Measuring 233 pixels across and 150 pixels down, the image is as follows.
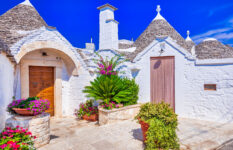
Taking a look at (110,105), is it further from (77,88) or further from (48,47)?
(48,47)

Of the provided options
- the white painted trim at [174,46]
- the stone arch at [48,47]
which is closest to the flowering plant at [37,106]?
the stone arch at [48,47]

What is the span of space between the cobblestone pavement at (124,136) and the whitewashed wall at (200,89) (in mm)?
477

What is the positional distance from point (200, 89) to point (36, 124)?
20.3ft

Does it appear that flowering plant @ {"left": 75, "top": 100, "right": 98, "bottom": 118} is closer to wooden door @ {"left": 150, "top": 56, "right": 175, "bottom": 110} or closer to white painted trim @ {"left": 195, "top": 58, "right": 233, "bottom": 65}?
wooden door @ {"left": 150, "top": 56, "right": 175, "bottom": 110}

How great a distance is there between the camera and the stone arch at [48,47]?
5.70 metres

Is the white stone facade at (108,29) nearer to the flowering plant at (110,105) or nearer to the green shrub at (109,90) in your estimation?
the green shrub at (109,90)

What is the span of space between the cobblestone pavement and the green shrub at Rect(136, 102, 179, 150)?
49 cm

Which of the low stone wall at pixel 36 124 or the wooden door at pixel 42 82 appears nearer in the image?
the low stone wall at pixel 36 124

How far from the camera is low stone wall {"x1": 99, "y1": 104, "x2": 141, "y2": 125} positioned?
6.17 metres

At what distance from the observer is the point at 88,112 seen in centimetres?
717

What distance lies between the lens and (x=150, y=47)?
25.1 ft

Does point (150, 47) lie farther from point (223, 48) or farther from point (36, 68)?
point (36, 68)

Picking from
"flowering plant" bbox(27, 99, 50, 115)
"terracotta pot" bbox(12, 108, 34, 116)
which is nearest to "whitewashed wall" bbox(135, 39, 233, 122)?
"flowering plant" bbox(27, 99, 50, 115)

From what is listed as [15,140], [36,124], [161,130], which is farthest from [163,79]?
[15,140]
